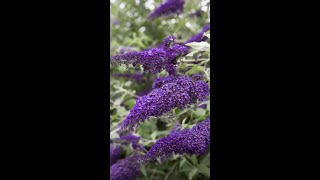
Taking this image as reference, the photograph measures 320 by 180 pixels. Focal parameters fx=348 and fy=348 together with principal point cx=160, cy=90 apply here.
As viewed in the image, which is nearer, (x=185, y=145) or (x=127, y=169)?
(x=185, y=145)

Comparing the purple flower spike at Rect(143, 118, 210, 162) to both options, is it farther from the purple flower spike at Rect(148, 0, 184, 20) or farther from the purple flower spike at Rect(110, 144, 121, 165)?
the purple flower spike at Rect(148, 0, 184, 20)

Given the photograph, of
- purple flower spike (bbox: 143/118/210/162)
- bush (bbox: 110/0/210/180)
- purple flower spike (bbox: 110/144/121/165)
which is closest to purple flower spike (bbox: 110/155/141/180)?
bush (bbox: 110/0/210/180)

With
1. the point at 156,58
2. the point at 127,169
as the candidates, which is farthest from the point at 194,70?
the point at 127,169

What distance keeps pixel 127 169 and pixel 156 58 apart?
1.11 feet

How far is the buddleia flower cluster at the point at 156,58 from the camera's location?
0.67m

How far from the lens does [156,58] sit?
67 centimetres

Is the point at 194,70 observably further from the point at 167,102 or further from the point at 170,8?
the point at 170,8

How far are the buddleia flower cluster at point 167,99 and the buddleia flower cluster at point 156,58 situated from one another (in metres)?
0.03

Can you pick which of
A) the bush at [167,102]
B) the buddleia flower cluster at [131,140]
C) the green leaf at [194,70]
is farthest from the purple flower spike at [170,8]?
the buddleia flower cluster at [131,140]
